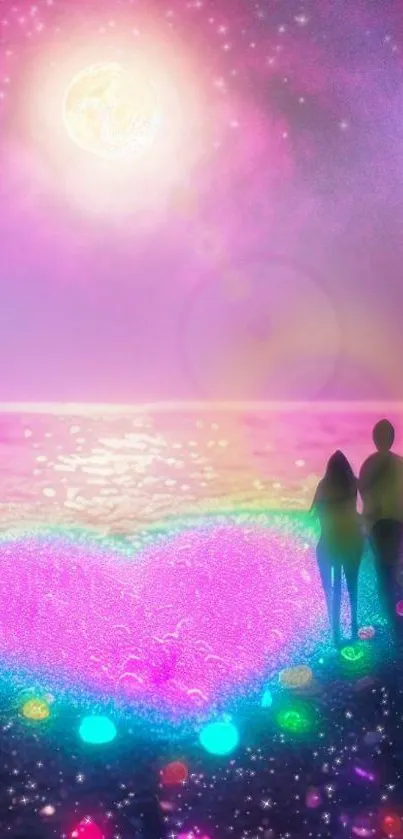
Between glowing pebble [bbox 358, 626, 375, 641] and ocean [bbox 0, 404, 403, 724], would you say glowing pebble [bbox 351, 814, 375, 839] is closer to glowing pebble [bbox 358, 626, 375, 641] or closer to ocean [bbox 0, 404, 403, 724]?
ocean [bbox 0, 404, 403, 724]

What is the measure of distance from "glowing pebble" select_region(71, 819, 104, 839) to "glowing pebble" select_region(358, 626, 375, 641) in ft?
8.89

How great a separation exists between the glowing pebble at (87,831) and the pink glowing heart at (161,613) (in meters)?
1.17

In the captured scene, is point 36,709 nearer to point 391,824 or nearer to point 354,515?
point 391,824

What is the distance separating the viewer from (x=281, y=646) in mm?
5191

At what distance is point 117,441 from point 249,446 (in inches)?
208

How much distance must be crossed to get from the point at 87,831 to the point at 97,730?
2.91 feet

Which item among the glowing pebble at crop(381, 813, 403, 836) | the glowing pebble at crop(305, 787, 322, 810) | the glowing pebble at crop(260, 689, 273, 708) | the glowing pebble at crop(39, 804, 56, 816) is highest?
the glowing pebble at crop(260, 689, 273, 708)

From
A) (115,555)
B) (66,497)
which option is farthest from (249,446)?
(115,555)

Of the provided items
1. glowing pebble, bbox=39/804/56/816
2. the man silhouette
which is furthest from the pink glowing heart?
glowing pebble, bbox=39/804/56/816

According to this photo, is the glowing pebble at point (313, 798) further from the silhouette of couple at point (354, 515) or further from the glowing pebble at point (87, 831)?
the silhouette of couple at point (354, 515)

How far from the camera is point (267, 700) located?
14.3ft

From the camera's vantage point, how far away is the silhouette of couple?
16.3 feet

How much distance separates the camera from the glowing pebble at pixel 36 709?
4.15 metres

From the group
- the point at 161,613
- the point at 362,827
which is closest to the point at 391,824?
the point at 362,827
